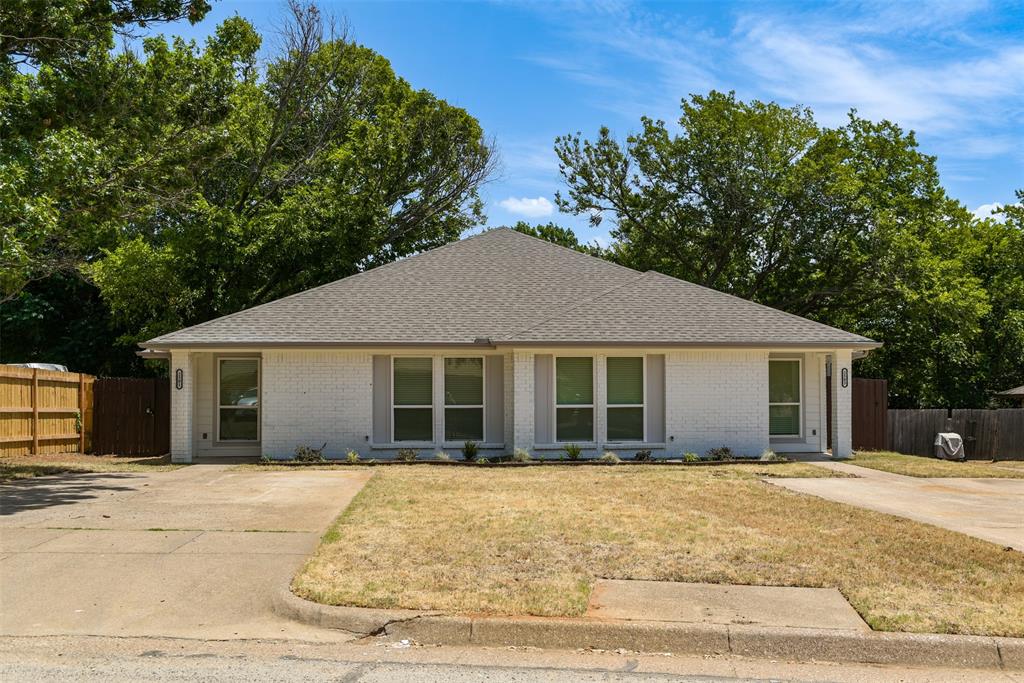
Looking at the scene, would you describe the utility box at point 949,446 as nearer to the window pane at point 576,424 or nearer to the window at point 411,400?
the window pane at point 576,424

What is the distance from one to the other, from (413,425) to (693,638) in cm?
1392

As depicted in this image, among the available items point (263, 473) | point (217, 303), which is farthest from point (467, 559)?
point (217, 303)

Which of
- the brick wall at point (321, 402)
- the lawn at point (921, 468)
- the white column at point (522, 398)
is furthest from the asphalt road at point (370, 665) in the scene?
the brick wall at point (321, 402)

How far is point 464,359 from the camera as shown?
20.1 metres

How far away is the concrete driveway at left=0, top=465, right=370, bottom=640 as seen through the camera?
703 centimetres

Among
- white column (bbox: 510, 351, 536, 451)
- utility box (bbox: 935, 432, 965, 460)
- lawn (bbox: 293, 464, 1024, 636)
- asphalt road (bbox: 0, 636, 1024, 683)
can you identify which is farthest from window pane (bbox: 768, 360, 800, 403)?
asphalt road (bbox: 0, 636, 1024, 683)

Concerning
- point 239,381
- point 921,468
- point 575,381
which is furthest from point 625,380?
point 239,381

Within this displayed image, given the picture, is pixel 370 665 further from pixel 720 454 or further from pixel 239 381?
pixel 239 381

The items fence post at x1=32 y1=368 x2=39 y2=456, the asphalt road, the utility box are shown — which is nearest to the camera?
the asphalt road

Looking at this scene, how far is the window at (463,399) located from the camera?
65.6ft

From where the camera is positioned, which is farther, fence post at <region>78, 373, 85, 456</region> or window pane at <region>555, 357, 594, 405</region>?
fence post at <region>78, 373, 85, 456</region>

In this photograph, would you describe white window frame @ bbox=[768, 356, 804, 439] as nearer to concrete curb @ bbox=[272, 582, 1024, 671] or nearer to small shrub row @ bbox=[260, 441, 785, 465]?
small shrub row @ bbox=[260, 441, 785, 465]

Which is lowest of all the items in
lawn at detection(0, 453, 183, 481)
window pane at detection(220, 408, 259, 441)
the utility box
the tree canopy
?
the utility box

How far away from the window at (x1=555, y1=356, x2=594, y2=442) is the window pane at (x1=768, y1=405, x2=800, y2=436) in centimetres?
428
